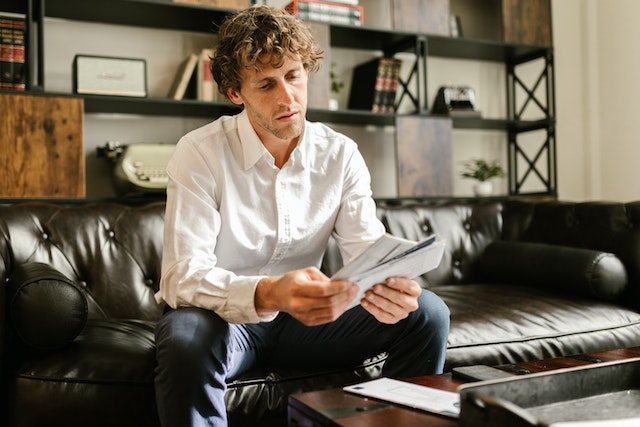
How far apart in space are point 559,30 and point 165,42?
7.50 feet

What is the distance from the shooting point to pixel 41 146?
248cm

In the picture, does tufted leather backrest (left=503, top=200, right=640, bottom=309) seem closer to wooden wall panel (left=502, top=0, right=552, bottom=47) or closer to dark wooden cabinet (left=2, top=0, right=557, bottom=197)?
dark wooden cabinet (left=2, top=0, right=557, bottom=197)

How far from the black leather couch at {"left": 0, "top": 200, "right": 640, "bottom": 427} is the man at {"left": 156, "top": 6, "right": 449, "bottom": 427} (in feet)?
0.45

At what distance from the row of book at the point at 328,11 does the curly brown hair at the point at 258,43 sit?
1.34m

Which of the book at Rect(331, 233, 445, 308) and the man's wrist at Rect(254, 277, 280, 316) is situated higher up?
the book at Rect(331, 233, 445, 308)

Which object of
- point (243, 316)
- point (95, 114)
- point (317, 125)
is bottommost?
point (243, 316)

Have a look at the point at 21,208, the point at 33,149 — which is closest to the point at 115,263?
the point at 21,208

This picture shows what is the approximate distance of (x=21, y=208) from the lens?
6.65ft

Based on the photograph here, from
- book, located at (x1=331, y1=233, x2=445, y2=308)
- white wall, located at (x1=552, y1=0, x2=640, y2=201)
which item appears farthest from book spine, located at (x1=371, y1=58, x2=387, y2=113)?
book, located at (x1=331, y1=233, x2=445, y2=308)

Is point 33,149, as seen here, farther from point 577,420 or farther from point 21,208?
point 577,420

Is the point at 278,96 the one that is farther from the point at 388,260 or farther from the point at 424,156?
the point at 424,156

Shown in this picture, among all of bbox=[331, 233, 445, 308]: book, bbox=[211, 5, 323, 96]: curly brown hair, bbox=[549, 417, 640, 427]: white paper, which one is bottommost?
bbox=[549, 417, 640, 427]: white paper

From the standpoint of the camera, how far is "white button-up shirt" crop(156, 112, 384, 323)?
1.47m

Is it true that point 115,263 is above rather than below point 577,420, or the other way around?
above
